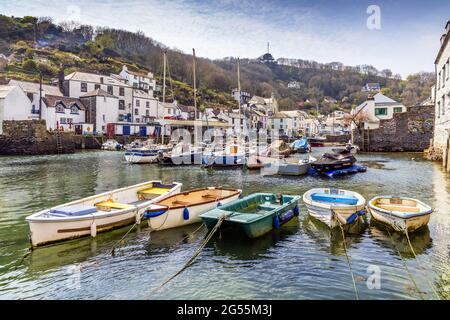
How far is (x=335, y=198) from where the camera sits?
515 inches

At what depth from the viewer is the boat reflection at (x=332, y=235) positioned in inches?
392

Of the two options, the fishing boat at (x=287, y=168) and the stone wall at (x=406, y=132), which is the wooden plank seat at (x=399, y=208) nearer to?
the fishing boat at (x=287, y=168)

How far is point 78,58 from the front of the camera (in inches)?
4087

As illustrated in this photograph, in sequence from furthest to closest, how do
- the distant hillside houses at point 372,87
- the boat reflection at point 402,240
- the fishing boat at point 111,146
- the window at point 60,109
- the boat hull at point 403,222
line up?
the distant hillside houses at point 372,87
the window at point 60,109
the fishing boat at point 111,146
the boat hull at point 403,222
the boat reflection at point 402,240

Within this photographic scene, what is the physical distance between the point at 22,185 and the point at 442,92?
35.4 m

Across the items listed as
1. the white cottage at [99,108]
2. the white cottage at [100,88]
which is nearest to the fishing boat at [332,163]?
the white cottage at [99,108]

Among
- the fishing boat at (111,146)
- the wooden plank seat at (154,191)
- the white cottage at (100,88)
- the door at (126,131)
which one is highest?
the white cottage at (100,88)

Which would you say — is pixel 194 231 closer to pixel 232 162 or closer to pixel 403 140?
pixel 232 162

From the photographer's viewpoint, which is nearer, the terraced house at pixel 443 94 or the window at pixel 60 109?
the terraced house at pixel 443 94

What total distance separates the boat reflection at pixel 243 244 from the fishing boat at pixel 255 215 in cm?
22

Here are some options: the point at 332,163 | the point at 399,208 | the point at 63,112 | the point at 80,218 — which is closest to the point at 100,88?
the point at 63,112

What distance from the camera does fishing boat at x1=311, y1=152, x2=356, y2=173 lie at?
2551 cm
